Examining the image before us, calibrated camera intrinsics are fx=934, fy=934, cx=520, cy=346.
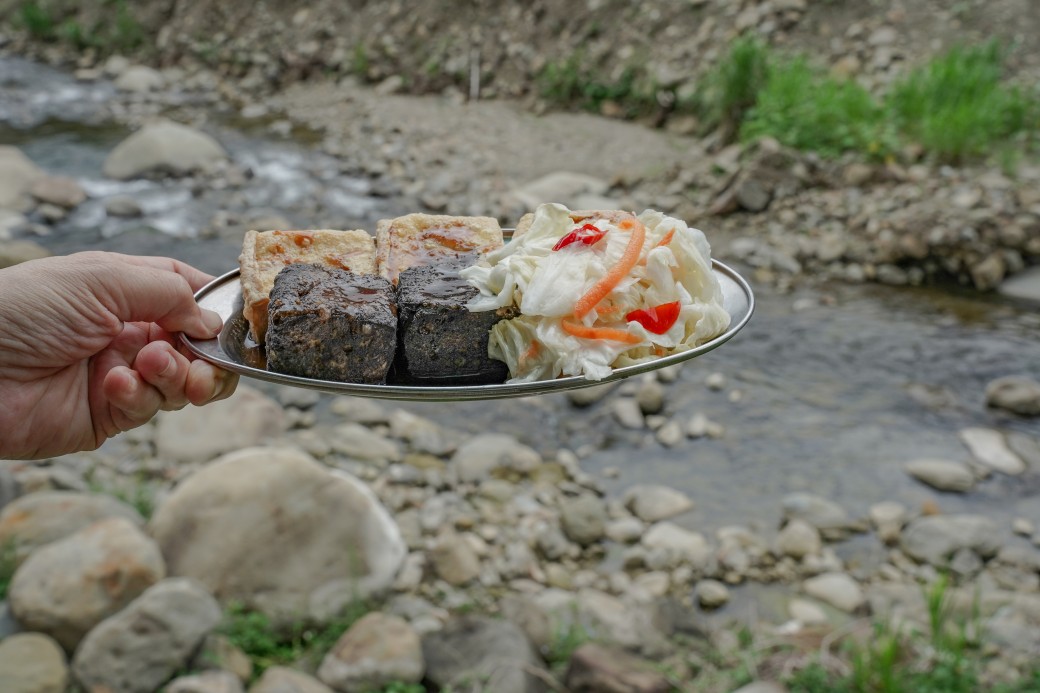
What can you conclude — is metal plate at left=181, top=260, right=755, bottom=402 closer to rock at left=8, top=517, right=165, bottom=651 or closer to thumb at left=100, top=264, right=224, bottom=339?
thumb at left=100, top=264, right=224, bottom=339

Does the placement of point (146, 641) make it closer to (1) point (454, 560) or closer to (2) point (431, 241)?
(1) point (454, 560)

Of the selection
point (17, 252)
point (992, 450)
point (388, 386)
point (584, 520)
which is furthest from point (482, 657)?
point (17, 252)

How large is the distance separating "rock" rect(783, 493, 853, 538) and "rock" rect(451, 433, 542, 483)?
71.9 inches

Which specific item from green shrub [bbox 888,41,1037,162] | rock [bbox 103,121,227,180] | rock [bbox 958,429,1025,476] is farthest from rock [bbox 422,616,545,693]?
rock [bbox 103,121,227,180]

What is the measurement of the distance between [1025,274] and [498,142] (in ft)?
22.8

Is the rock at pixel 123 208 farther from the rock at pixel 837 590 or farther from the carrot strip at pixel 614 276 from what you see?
the carrot strip at pixel 614 276

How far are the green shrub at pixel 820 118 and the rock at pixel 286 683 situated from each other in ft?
27.2

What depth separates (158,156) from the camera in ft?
41.4

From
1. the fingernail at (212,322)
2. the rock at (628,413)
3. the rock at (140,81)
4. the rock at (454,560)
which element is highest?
the fingernail at (212,322)

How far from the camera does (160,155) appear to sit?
497 inches

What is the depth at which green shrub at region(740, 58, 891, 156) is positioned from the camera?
10.5 metres

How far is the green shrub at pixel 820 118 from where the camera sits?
10.5 meters

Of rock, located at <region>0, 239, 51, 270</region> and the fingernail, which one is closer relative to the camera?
the fingernail

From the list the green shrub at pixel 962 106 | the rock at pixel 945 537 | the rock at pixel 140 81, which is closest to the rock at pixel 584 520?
the rock at pixel 945 537
